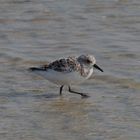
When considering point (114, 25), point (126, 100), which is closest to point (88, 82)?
point (126, 100)

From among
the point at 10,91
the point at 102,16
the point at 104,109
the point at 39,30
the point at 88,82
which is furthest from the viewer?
the point at 102,16

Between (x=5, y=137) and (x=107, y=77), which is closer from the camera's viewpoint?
(x=5, y=137)

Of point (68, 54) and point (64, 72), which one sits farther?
point (68, 54)

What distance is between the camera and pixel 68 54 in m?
12.9

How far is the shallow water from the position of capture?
28.9 ft

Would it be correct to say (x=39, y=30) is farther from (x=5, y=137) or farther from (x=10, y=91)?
(x=5, y=137)

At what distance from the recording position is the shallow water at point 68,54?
880 cm

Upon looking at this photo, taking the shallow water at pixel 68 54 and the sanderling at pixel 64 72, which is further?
the sanderling at pixel 64 72

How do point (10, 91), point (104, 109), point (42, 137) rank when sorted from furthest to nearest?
point (10, 91) < point (104, 109) < point (42, 137)

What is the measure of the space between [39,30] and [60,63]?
403cm

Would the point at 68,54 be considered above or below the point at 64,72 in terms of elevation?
below

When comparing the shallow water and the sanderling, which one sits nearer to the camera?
the shallow water

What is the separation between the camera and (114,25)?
14797 mm

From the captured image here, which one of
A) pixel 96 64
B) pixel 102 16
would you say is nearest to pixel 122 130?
pixel 96 64
